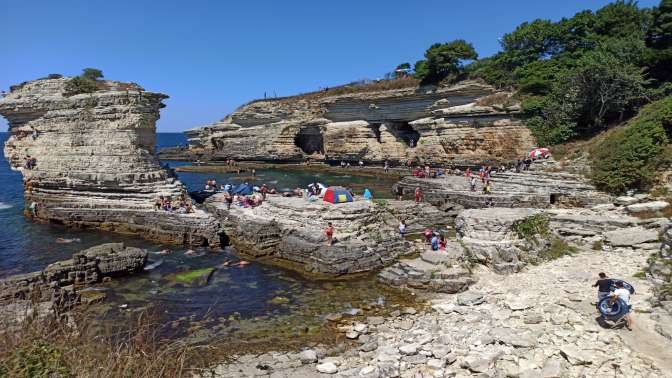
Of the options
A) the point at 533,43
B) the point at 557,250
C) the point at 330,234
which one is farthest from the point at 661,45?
the point at 330,234

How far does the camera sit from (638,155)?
20.0 metres

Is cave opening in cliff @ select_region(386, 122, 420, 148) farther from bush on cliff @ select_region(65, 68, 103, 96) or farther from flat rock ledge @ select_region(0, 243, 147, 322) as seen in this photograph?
flat rock ledge @ select_region(0, 243, 147, 322)

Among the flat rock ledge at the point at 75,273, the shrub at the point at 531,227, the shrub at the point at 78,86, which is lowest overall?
the flat rock ledge at the point at 75,273

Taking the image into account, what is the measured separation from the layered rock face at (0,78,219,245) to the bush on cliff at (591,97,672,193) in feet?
72.8

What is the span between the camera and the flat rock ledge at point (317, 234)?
618 inches

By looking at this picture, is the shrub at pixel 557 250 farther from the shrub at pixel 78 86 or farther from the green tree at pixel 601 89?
the shrub at pixel 78 86

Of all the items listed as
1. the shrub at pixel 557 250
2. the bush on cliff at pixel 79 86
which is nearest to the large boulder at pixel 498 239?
the shrub at pixel 557 250

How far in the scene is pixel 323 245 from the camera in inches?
635

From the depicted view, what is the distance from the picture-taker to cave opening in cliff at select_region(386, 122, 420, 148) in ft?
160

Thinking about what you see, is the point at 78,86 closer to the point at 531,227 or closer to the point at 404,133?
the point at 531,227

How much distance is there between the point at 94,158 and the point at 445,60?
34677 millimetres

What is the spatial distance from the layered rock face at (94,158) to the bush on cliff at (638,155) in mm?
22175

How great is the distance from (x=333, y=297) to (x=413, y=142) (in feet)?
129

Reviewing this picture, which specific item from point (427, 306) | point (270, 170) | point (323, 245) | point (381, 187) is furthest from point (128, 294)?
point (270, 170)
